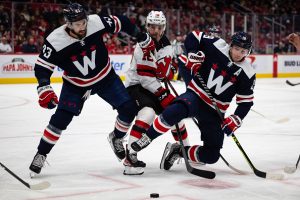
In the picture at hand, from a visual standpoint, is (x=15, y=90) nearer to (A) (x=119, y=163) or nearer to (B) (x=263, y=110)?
(B) (x=263, y=110)

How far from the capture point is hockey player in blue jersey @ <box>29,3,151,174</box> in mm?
3768

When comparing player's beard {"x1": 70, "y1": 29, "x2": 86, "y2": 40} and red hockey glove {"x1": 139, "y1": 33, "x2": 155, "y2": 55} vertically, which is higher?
player's beard {"x1": 70, "y1": 29, "x2": 86, "y2": 40}

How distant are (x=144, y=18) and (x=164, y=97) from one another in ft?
37.3

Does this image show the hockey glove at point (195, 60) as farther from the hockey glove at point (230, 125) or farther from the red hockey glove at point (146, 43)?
the hockey glove at point (230, 125)

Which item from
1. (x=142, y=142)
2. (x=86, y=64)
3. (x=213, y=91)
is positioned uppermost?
(x=86, y=64)

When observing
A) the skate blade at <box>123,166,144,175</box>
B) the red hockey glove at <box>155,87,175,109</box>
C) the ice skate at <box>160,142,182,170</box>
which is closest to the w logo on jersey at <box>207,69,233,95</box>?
the red hockey glove at <box>155,87,175,109</box>

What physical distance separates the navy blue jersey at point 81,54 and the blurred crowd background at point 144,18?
901 centimetres

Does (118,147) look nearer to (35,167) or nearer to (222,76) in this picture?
(35,167)

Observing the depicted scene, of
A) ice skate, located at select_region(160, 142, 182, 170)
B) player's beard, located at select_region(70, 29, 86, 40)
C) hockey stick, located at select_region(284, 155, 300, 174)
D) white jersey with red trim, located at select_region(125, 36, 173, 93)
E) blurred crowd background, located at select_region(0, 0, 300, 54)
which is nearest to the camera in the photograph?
player's beard, located at select_region(70, 29, 86, 40)

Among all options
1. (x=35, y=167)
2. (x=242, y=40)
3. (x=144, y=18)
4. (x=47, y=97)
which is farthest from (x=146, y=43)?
(x=144, y=18)

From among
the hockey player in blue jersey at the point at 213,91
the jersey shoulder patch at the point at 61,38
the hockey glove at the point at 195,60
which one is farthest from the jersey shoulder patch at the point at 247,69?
the jersey shoulder patch at the point at 61,38

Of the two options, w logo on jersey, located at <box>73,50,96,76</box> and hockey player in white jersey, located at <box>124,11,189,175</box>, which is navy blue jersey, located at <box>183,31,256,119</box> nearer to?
hockey player in white jersey, located at <box>124,11,189,175</box>

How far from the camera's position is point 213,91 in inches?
155

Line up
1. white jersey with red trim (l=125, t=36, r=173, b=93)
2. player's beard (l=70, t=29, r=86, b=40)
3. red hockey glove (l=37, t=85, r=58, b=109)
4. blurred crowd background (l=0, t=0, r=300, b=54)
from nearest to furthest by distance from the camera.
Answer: red hockey glove (l=37, t=85, r=58, b=109), player's beard (l=70, t=29, r=86, b=40), white jersey with red trim (l=125, t=36, r=173, b=93), blurred crowd background (l=0, t=0, r=300, b=54)
